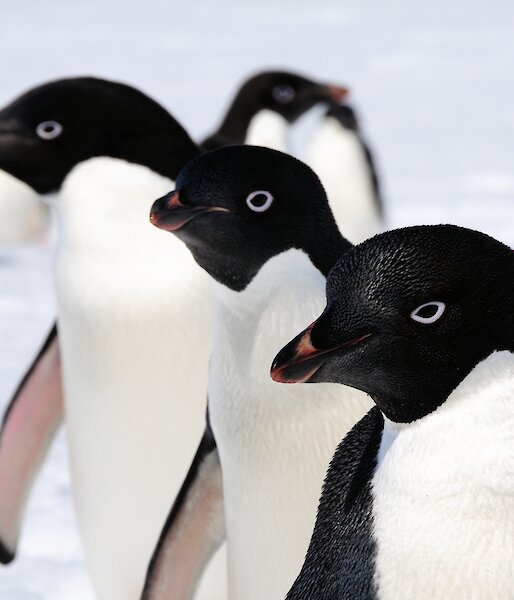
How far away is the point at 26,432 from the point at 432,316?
1541 millimetres

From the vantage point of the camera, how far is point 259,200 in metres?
1.88

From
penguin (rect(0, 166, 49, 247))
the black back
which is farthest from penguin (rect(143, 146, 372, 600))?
penguin (rect(0, 166, 49, 247))

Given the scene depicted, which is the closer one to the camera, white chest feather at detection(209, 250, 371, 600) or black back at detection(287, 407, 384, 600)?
black back at detection(287, 407, 384, 600)

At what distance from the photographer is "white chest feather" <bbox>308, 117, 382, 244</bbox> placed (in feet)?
15.9

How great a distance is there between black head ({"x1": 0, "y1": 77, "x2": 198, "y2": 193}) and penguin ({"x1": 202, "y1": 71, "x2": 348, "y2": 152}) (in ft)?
8.77

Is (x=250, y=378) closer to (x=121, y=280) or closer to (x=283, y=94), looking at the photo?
(x=121, y=280)

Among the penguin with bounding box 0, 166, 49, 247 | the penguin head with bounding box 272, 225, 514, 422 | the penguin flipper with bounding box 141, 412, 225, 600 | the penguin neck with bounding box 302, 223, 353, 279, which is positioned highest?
the penguin head with bounding box 272, 225, 514, 422

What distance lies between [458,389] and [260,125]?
388 cm

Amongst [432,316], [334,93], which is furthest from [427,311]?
[334,93]

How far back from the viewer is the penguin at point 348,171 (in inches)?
192

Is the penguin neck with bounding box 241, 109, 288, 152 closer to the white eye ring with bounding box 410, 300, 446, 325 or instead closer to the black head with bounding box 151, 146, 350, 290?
the black head with bounding box 151, 146, 350, 290

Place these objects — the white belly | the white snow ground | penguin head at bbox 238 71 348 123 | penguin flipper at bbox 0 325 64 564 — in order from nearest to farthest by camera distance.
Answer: the white belly → penguin flipper at bbox 0 325 64 564 → the white snow ground → penguin head at bbox 238 71 348 123

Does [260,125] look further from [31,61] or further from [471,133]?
[31,61]

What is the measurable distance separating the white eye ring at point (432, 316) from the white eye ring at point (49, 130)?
1.20 m
